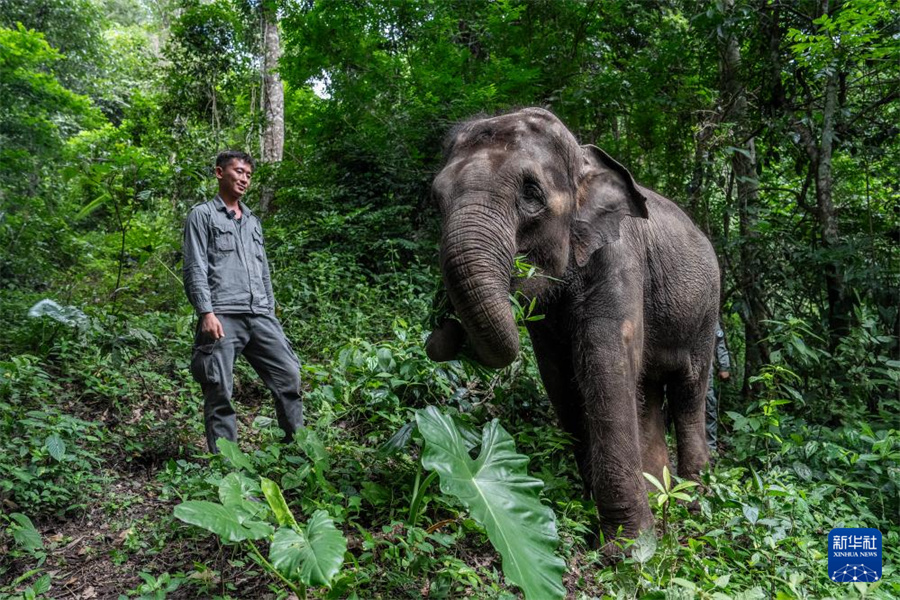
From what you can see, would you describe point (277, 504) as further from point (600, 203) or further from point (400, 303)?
point (400, 303)

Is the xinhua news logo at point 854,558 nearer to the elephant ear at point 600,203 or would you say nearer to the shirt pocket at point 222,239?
the elephant ear at point 600,203

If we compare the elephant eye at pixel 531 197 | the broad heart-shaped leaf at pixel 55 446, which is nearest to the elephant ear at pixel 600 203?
the elephant eye at pixel 531 197

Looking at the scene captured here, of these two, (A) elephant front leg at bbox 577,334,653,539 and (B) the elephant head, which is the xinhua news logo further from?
(B) the elephant head

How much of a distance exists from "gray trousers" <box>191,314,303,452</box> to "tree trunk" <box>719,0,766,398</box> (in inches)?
222

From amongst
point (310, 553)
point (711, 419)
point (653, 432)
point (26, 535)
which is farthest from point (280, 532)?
point (711, 419)

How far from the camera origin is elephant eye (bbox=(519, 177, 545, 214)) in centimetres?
409

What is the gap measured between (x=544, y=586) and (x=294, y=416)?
2763 mm

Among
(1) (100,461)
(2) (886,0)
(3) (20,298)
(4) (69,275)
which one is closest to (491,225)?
(1) (100,461)

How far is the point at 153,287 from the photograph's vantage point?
10578 mm

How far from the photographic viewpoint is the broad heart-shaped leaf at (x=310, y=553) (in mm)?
2551

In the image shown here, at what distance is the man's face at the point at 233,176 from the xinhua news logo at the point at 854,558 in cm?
452

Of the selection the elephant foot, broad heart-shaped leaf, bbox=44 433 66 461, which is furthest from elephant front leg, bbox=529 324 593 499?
broad heart-shaped leaf, bbox=44 433 66 461

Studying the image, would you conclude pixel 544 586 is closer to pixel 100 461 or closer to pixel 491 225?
pixel 491 225

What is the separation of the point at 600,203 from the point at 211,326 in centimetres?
281
